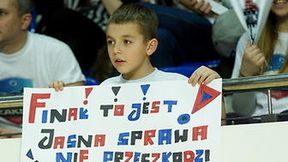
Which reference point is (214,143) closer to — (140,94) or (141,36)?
(140,94)

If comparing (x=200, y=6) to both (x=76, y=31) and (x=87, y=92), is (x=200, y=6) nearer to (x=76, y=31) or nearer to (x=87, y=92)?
(x=76, y=31)

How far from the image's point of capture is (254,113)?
3.99m

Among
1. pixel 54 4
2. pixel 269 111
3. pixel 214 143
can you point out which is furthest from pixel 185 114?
pixel 54 4

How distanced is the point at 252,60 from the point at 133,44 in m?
0.58

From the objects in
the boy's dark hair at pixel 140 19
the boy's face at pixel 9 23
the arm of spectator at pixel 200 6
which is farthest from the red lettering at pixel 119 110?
the arm of spectator at pixel 200 6

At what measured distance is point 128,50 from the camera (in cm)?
360

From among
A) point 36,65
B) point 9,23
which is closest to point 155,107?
point 36,65

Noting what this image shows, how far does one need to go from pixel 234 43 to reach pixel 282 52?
0.35 meters

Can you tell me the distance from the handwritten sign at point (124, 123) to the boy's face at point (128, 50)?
123 mm

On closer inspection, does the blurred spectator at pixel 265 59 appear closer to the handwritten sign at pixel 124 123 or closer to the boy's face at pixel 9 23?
the handwritten sign at pixel 124 123

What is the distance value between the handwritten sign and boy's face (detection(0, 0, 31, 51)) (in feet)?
2.98

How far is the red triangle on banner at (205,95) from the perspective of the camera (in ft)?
11.1

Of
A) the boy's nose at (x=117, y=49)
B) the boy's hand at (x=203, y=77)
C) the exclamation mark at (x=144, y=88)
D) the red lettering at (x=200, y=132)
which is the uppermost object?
the boy's nose at (x=117, y=49)

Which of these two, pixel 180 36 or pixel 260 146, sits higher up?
pixel 180 36
